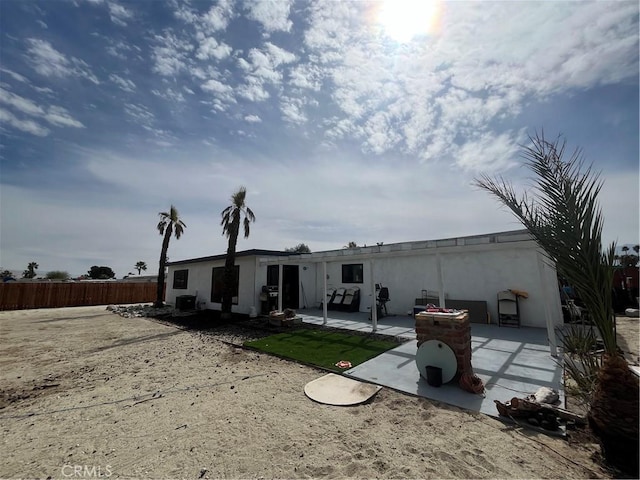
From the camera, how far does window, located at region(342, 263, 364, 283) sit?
12273mm

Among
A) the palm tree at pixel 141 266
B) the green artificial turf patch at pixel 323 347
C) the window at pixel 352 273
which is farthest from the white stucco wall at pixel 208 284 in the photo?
the palm tree at pixel 141 266

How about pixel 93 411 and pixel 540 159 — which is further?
pixel 93 411

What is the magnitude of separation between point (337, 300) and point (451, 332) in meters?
8.41

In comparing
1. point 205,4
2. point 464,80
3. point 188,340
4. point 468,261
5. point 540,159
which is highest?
point 205,4

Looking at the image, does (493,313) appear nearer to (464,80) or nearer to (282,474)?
(464,80)

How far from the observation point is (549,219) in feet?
8.66

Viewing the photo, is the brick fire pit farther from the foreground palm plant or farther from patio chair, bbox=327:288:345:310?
patio chair, bbox=327:288:345:310

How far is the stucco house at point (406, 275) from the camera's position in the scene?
24.1ft

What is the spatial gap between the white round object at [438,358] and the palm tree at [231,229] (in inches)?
346

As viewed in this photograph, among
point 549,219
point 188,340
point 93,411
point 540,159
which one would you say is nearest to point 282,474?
point 93,411

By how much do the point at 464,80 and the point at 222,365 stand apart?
746 centimetres

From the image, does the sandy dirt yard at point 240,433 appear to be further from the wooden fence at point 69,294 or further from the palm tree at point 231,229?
the wooden fence at point 69,294

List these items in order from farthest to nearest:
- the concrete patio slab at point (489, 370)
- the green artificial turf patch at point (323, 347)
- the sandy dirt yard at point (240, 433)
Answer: the green artificial turf patch at point (323, 347), the concrete patio slab at point (489, 370), the sandy dirt yard at point (240, 433)

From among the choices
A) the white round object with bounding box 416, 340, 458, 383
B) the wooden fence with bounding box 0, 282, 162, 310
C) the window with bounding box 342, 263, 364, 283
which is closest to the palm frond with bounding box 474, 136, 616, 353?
the white round object with bounding box 416, 340, 458, 383
